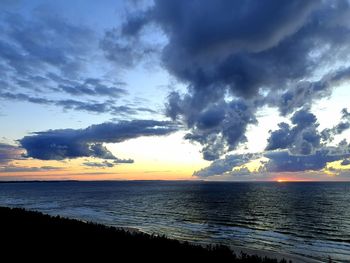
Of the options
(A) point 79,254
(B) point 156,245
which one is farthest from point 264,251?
(A) point 79,254

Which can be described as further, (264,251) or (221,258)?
(264,251)

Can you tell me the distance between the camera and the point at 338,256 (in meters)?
32.5

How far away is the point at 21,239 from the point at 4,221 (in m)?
13.3

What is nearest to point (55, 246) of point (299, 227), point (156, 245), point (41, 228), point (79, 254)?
point (79, 254)

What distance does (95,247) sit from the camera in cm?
2538

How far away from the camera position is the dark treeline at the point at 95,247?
2234cm

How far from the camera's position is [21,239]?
27797mm

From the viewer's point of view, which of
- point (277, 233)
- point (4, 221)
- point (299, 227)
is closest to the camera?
point (4, 221)

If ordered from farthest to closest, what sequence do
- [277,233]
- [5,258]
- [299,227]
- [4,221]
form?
[299,227], [277,233], [4,221], [5,258]

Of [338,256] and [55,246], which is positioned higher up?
[55,246]

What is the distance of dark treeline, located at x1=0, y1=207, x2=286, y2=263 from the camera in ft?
73.3

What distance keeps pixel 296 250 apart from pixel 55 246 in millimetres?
22655

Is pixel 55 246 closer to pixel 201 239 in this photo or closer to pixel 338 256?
pixel 201 239

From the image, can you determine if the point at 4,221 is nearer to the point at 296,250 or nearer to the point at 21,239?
the point at 21,239
